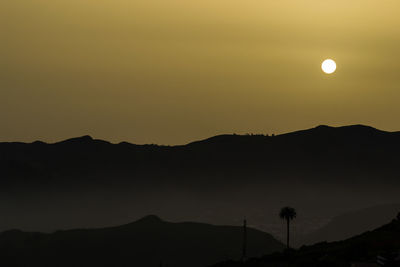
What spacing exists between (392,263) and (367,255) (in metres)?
62.4

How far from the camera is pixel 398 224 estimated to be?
181125mm

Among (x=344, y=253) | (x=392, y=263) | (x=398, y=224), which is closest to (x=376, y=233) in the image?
(x=398, y=224)

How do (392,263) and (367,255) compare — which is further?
(367,255)

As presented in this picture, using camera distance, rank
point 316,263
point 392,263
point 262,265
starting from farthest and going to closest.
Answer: point 262,265
point 316,263
point 392,263

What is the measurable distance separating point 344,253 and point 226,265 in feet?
98.0

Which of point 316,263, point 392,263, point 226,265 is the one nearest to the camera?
point 392,263

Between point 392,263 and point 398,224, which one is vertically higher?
point 398,224

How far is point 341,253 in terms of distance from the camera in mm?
151000

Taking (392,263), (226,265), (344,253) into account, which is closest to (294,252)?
(226,265)

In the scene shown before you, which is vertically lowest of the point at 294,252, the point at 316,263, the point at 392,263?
the point at 392,263

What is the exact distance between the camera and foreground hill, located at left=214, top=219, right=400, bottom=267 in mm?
142125

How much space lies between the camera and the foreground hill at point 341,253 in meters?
142

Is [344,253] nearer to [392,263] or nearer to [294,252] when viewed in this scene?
[294,252]

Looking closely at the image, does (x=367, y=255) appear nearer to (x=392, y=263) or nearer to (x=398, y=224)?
(x=398, y=224)
